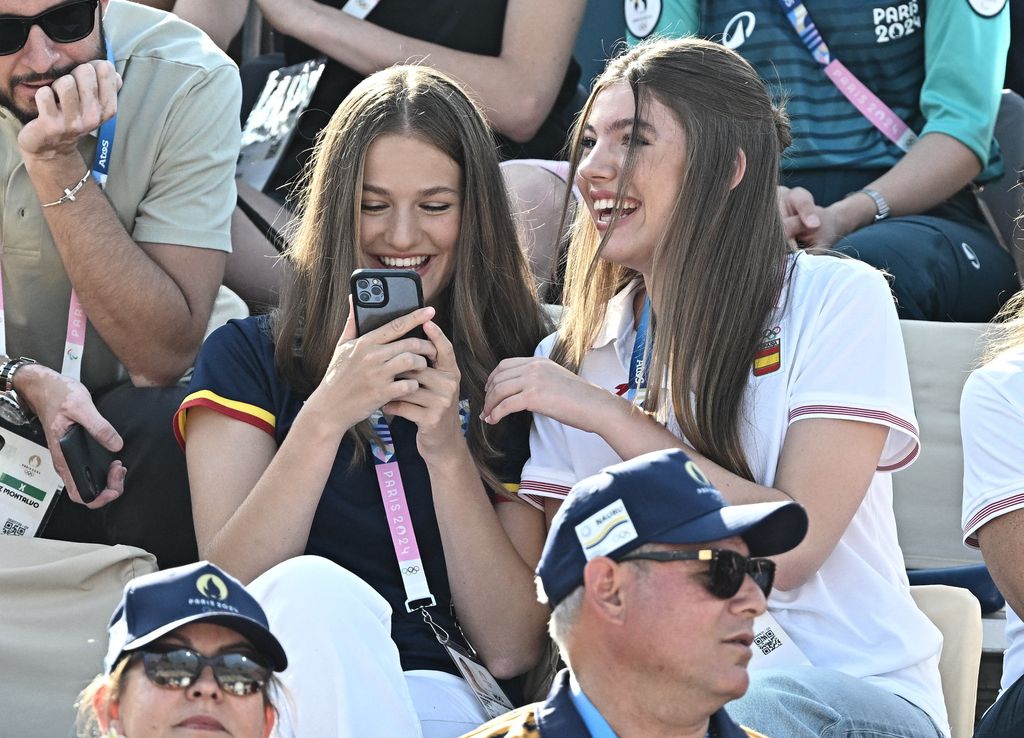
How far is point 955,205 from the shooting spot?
454cm

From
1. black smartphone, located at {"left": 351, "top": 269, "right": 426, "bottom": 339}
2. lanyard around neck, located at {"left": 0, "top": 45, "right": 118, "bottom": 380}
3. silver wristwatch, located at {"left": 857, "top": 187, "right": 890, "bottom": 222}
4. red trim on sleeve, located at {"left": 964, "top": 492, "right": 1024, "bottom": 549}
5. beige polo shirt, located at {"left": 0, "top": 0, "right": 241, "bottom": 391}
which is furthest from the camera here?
silver wristwatch, located at {"left": 857, "top": 187, "right": 890, "bottom": 222}

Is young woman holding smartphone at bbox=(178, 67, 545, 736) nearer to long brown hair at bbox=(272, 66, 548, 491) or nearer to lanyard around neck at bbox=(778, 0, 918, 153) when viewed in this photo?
long brown hair at bbox=(272, 66, 548, 491)

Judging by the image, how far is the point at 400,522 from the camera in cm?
302

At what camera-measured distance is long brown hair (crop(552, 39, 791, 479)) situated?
2.92 metres

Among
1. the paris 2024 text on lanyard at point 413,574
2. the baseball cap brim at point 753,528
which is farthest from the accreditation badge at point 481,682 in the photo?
the baseball cap brim at point 753,528

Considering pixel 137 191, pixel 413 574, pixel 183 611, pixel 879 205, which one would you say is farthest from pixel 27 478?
pixel 879 205

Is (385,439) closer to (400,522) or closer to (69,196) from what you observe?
(400,522)

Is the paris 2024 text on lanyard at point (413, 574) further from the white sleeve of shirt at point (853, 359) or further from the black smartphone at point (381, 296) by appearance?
the white sleeve of shirt at point (853, 359)

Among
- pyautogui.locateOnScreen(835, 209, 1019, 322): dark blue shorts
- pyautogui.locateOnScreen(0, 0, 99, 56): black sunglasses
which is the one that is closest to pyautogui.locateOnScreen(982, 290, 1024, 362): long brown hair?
pyautogui.locateOnScreen(835, 209, 1019, 322): dark blue shorts

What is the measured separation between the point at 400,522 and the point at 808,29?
228cm

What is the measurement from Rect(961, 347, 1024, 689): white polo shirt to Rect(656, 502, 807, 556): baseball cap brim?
796 mm

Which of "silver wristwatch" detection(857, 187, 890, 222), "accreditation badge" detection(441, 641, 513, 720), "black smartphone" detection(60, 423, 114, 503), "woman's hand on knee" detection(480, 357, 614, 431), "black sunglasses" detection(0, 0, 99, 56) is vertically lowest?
"accreditation badge" detection(441, 641, 513, 720)

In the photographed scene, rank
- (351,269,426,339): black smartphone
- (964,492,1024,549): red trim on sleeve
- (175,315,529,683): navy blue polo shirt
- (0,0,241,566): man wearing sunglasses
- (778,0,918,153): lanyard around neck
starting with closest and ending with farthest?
(964,492,1024,549): red trim on sleeve < (351,269,426,339): black smartphone < (175,315,529,683): navy blue polo shirt < (0,0,241,566): man wearing sunglasses < (778,0,918,153): lanyard around neck

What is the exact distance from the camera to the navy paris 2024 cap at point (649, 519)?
212 centimetres
